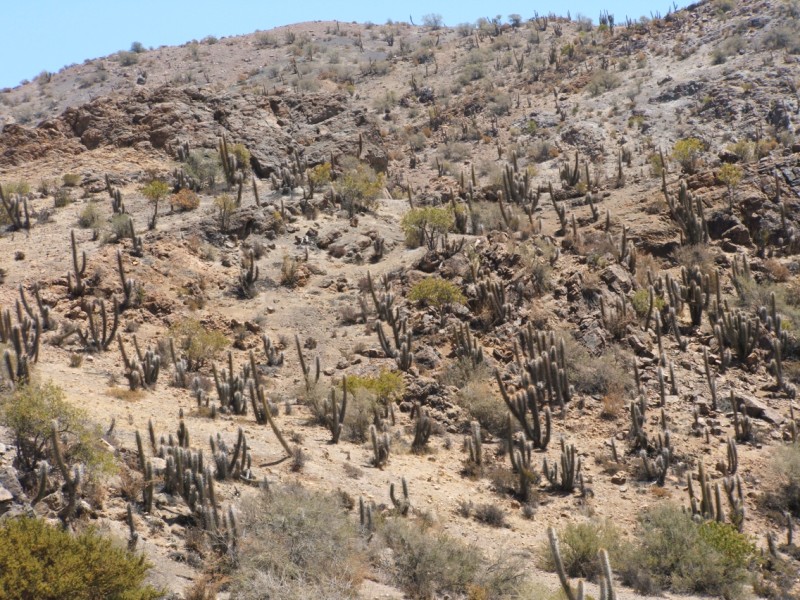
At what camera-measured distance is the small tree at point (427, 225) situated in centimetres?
2530

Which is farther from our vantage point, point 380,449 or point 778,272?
point 778,272

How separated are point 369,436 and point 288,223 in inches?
504

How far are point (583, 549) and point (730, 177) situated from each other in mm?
16665

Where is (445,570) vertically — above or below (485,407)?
below

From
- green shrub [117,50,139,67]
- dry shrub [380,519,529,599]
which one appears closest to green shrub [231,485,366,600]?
dry shrub [380,519,529,599]

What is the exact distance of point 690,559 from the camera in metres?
11.9

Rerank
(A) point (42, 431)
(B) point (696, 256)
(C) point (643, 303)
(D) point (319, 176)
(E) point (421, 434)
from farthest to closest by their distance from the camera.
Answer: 1. (D) point (319, 176)
2. (B) point (696, 256)
3. (C) point (643, 303)
4. (E) point (421, 434)
5. (A) point (42, 431)

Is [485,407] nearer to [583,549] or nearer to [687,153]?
[583,549]

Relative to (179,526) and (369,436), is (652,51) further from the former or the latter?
(179,526)

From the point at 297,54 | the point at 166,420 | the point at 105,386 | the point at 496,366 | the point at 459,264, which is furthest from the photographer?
the point at 297,54

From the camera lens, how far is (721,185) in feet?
84.0

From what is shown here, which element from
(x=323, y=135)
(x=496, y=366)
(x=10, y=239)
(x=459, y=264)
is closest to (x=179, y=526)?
(x=496, y=366)

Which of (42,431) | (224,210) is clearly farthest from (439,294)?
(42,431)

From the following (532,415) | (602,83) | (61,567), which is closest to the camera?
(61,567)
